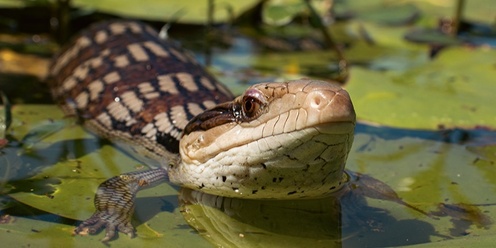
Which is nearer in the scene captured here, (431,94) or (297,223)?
(297,223)

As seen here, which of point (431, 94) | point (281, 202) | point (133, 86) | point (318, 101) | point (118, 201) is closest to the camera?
point (318, 101)

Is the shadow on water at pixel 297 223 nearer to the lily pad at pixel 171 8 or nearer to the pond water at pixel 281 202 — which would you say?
the pond water at pixel 281 202

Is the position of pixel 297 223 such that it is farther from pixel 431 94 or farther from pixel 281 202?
pixel 431 94

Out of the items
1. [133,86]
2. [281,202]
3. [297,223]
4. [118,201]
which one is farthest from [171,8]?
[297,223]

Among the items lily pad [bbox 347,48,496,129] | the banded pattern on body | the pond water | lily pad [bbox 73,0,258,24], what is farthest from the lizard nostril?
lily pad [bbox 73,0,258,24]

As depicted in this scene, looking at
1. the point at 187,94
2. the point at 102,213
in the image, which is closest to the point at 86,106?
the point at 187,94

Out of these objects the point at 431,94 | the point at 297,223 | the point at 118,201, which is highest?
the point at 118,201
